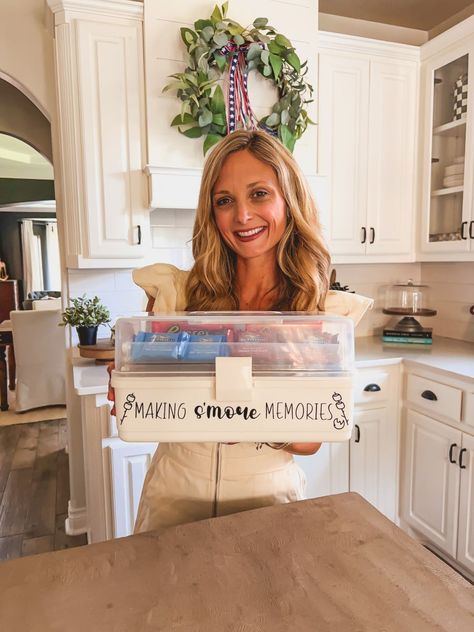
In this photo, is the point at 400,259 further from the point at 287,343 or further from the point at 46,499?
the point at 46,499

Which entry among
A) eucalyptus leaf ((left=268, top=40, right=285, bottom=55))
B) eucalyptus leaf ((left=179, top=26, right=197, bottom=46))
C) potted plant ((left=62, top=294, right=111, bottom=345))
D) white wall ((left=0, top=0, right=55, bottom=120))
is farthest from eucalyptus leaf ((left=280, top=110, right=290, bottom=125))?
potted plant ((left=62, top=294, right=111, bottom=345))

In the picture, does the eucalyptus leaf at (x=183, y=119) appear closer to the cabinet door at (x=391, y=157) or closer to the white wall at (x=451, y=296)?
the cabinet door at (x=391, y=157)

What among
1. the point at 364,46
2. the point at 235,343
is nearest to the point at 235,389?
the point at 235,343

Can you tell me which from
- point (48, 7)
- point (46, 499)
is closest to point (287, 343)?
point (48, 7)

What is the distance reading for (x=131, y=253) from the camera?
83.0 inches

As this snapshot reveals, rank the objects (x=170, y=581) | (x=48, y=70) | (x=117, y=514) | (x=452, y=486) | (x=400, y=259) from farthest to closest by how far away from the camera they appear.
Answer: (x=400, y=259), (x=48, y=70), (x=452, y=486), (x=117, y=514), (x=170, y=581)

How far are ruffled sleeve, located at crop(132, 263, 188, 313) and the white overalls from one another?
33cm

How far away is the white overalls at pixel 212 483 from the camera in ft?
3.21

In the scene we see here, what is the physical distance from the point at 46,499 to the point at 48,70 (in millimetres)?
2316

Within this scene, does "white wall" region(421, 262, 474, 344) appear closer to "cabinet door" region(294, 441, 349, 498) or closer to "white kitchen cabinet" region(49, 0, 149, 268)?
"cabinet door" region(294, 441, 349, 498)

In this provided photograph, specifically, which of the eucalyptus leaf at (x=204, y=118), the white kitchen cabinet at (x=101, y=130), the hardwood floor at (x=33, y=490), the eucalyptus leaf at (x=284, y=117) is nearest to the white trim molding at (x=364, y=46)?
the eucalyptus leaf at (x=284, y=117)

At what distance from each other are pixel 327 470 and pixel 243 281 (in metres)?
1.39

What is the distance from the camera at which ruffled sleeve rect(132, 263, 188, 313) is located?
1156 mm

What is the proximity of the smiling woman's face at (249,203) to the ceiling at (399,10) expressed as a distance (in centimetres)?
211
